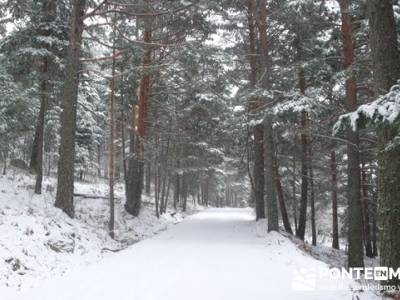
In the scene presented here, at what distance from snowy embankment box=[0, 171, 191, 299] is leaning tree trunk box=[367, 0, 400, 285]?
5922mm

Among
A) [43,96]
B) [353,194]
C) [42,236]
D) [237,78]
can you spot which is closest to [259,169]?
[237,78]

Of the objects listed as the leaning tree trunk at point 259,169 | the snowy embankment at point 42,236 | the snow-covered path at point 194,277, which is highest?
the leaning tree trunk at point 259,169

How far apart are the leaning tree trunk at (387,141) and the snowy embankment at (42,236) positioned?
19.4 feet

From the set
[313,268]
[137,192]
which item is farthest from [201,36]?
[313,268]

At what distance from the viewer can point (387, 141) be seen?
5.47 meters

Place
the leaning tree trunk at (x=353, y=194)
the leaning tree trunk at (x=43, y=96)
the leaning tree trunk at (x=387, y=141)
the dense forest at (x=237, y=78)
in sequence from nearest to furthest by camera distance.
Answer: the leaning tree trunk at (x=387, y=141)
the dense forest at (x=237, y=78)
the leaning tree trunk at (x=353, y=194)
the leaning tree trunk at (x=43, y=96)

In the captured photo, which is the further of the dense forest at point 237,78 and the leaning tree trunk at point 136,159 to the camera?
the leaning tree trunk at point 136,159

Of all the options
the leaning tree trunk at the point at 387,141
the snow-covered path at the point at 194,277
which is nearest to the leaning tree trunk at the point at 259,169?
the snow-covered path at the point at 194,277

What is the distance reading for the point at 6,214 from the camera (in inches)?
384

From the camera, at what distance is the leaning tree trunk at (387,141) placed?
17.4ft

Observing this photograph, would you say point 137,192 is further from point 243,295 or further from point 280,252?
point 243,295

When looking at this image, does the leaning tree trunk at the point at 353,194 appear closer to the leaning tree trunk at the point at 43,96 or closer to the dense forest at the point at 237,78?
the dense forest at the point at 237,78

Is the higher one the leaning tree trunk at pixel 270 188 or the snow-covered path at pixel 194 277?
the leaning tree trunk at pixel 270 188

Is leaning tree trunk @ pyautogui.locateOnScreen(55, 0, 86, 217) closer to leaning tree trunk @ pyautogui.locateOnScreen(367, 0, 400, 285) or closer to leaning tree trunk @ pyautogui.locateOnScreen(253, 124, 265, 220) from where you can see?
leaning tree trunk @ pyautogui.locateOnScreen(253, 124, 265, 220)
